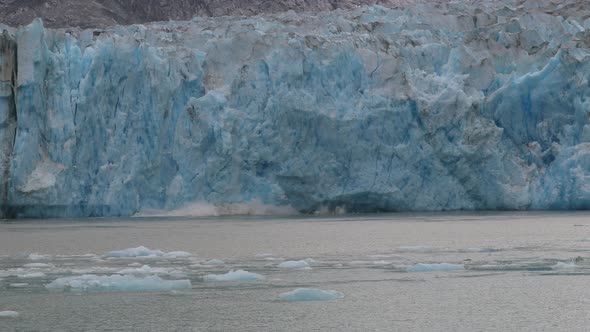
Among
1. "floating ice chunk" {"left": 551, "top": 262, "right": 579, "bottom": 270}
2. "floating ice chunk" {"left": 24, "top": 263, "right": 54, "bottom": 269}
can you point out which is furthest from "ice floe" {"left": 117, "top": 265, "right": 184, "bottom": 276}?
"floating ice chunk" {"left": 551, "top": 262, "right": 579, "bottom": 270}

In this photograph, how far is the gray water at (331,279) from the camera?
274 inches

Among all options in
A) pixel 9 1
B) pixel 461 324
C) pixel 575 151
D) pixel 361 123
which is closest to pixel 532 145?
pixel 575 151

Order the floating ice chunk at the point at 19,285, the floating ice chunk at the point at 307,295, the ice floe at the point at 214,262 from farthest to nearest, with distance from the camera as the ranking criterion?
the ice floe at the point at 214,262 < the floating ice chunk at the point at 19,285 < the floating ice chunk at the point at 307,295

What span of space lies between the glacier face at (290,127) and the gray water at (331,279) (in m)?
3.54

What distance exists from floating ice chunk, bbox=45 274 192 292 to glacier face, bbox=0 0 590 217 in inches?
462

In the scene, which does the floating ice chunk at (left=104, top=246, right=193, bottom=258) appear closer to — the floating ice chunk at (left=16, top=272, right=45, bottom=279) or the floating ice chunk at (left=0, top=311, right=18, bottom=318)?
the floating ice chunk at (left=16, top=272, right=45, bottom=279)

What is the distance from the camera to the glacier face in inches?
802

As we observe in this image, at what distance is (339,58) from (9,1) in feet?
100

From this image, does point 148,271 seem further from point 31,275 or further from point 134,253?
point 134,253

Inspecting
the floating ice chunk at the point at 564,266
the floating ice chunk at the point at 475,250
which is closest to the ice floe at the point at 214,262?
the floating ice chunk at the point at 475,250

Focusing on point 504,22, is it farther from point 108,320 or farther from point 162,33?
point 108,320

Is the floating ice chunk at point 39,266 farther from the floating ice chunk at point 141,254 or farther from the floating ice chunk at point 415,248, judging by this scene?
the floating ice chunk at point 415,248

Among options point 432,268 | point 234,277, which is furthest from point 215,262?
point 432,268

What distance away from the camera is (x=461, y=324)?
680 cm
